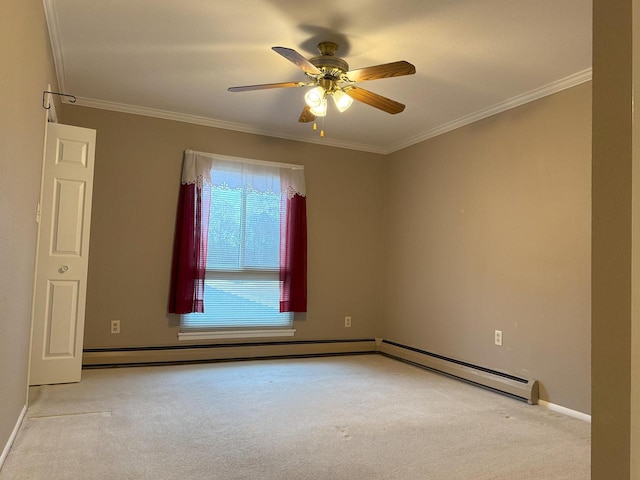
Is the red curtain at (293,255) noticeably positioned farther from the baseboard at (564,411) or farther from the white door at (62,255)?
the baseboard at (564,411)

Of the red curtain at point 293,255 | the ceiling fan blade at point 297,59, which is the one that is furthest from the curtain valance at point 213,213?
the ceiling fan blade at point 297,59

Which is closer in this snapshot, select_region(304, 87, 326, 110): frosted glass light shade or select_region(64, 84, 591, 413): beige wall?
select_region(304, 87, 326, 110): frosted glass light shade

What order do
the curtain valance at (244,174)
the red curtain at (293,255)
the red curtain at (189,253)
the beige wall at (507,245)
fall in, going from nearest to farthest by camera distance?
the beige wall at (507,245) < the red curtain at (189,253) < the curtain valance at (244,174) < the red curtain at (293,255)

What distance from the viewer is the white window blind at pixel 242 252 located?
469 centimetres

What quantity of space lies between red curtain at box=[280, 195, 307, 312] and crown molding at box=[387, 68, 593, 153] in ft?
4.65

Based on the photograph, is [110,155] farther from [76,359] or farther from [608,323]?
[608,323]

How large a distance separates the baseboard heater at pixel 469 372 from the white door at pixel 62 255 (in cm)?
302

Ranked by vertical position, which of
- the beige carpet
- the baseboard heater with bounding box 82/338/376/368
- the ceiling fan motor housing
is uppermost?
the ceiling fan motor housing

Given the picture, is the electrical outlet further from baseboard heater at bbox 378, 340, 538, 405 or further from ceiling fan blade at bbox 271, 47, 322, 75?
ceiling fan blade at bbox 271, 47, 322, 75

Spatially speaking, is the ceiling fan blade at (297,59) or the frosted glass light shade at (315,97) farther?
the frosted glass light shade at (315,97)

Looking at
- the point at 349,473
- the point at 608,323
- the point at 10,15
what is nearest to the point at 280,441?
the point at 349,473

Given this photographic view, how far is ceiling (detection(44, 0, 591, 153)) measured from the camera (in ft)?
8.71

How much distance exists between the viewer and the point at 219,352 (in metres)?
4.63

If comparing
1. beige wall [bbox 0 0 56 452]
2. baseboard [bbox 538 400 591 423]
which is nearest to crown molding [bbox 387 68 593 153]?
baseboard [bbox 538 400 591 423]
